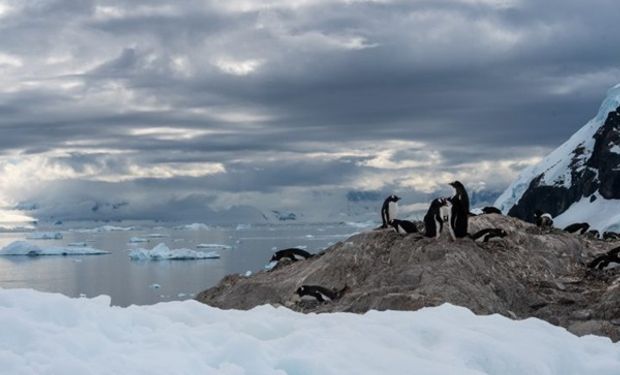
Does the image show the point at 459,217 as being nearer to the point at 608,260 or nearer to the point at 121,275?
the point at 608,260

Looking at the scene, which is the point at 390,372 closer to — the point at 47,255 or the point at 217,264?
the point at 217,264

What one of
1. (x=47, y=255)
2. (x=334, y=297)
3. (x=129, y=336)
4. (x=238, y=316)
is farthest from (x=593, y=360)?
(x=47, y=255)

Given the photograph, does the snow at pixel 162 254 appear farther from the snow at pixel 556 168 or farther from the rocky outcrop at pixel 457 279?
the rocky outcrop at pixel 457 279

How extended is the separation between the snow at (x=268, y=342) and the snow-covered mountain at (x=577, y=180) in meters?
106

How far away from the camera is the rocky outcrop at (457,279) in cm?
1458

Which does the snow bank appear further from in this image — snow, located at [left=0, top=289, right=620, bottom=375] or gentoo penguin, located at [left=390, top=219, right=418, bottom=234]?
snow, located at [left=0, top=289, right=620, bottom=375]

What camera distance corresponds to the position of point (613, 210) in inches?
4254

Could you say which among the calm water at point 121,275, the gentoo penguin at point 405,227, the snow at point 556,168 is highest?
Answer: the snow at point 556,168

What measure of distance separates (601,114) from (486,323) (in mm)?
102767

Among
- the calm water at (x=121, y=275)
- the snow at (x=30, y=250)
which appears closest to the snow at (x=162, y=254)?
the calm water at (x=121, y=275)

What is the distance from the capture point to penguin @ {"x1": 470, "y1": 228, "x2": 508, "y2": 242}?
18.8 meters

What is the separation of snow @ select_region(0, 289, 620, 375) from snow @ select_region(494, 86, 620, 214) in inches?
4366

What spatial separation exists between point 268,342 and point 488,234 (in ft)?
38.8

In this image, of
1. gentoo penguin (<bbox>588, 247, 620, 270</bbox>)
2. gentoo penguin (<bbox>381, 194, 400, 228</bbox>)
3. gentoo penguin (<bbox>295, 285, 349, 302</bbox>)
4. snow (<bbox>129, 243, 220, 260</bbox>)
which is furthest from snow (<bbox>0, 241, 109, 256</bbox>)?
gentoo penguin (<bbox>588, 247, 620, 270</bbox>)
